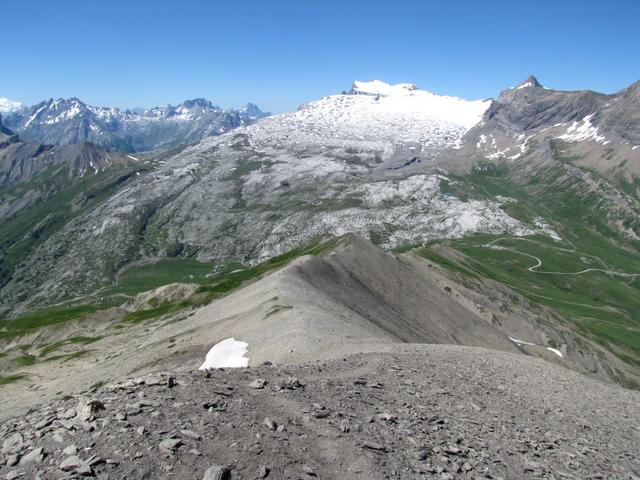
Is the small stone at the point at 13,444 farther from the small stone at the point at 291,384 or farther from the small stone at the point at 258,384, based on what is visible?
the small stone at the point at 291,384

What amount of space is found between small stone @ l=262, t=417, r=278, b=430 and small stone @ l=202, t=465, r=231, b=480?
4.04m

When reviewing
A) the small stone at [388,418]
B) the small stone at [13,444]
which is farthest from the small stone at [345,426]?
the small stone at [13,444]

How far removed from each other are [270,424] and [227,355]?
39960mm

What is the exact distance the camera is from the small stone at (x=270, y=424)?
2367 centimetres

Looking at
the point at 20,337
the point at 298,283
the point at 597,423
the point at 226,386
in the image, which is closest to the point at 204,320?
the point at 298,283

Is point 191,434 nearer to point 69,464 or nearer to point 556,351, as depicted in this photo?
point 69,464

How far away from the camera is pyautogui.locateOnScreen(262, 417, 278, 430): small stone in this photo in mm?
23672

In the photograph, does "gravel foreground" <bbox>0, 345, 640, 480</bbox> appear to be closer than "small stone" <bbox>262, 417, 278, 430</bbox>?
Yes

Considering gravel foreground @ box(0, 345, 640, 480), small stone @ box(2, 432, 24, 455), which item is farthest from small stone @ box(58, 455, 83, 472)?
small stone @ box(2, 432, 24, 455)

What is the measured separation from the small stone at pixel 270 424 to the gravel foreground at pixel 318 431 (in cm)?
6

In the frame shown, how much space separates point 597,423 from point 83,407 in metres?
33.2

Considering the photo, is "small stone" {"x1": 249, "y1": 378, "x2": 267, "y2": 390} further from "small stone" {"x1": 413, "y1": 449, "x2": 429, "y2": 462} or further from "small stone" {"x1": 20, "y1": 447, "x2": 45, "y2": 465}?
"small stone" {"x1": 20, "y1": 447, "x2": 45, "y2": 465}

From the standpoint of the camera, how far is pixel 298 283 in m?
93.8

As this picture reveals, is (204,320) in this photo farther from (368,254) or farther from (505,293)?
(505,293)
